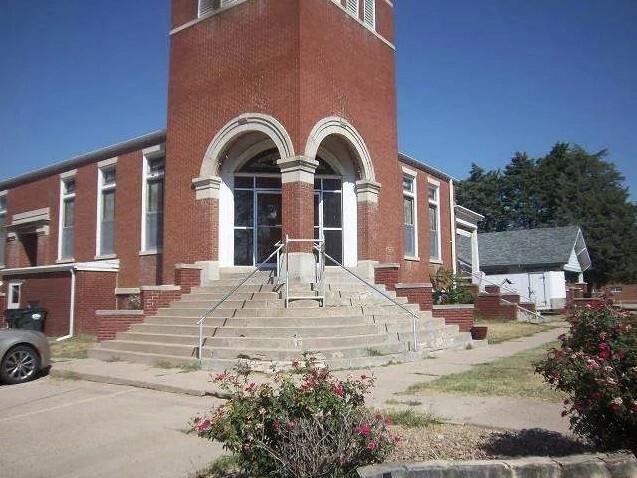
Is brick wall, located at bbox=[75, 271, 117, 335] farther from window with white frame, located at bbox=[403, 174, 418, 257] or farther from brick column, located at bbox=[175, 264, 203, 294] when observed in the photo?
window with white frame, located at bbox=[403, 174, 418, 257]

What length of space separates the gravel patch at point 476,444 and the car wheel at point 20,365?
23.9 ft

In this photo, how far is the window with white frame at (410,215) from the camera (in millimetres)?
19938

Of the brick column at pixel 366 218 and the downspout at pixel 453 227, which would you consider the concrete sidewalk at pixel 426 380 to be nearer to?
the brick column at pixel 366 218

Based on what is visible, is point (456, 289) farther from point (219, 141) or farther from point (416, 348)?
point (219, 141)

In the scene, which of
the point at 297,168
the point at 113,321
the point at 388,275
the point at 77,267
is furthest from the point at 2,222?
the point at 388,275

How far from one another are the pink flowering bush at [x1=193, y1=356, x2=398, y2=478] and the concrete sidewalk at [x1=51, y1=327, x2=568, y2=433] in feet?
8.17

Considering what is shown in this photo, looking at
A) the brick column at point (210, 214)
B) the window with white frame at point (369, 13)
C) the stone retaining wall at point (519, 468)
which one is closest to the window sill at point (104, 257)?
the brick column at point (210, 214)

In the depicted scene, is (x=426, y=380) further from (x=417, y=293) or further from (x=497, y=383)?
(x=417, y=293)

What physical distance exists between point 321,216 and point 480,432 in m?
10.6

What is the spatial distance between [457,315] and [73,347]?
9936 mm

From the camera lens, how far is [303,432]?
3.53 m

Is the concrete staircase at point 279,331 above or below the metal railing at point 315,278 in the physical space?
below

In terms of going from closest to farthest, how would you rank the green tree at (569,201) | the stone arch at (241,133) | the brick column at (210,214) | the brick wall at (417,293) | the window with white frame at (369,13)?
the stone arch at (241,133) → the brick wall at (417,293) → the brick column at (210,214) → the window with white frame at (369,13) → the green tree at (569,201)

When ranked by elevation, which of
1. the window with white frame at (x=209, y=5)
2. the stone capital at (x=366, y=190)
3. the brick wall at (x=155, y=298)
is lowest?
the brick wall at (x=155, y=298)
